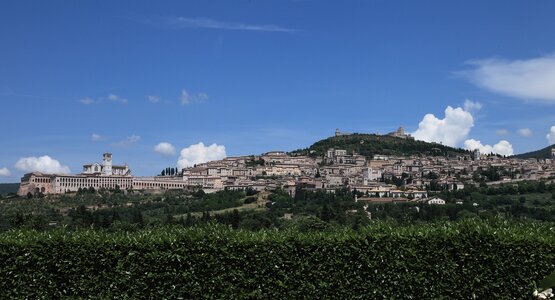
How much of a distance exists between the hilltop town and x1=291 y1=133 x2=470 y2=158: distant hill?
3.41 metres

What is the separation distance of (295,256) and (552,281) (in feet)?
20.0

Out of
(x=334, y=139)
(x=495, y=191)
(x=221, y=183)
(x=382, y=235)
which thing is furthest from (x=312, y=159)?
(x=382, y=235)

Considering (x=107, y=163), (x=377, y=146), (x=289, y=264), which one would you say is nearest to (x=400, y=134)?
(x=377, y=146)

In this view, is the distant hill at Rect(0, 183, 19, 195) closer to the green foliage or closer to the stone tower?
the stone tower

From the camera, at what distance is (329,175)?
4926 inches

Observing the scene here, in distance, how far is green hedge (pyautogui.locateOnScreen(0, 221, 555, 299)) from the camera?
7828 mm

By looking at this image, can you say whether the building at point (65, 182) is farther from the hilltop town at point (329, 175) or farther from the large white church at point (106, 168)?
the large white church at point (106, 168)

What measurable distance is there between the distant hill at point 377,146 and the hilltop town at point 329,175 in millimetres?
3410

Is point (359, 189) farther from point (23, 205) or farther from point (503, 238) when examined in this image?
point (503, 238)

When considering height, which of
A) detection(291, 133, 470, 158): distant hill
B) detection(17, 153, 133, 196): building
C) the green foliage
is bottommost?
detection(17, 153, 133, 196): building

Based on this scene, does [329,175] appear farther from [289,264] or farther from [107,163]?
[289,264]

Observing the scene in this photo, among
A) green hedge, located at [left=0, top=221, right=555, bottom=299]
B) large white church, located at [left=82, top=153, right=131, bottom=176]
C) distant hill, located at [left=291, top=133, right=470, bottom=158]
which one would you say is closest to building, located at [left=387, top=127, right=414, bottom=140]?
distant hill, located at [left=291, top=133, right=470, bottom=158]

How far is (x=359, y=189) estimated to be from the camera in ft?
324

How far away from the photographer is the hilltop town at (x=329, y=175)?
9988 cm
